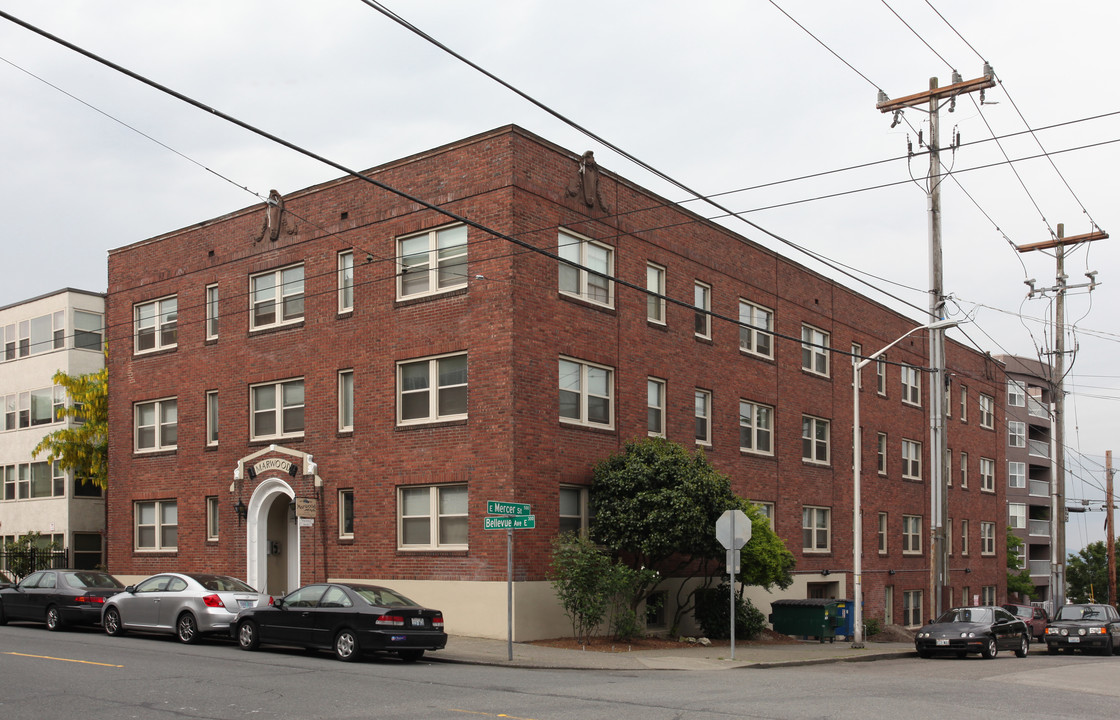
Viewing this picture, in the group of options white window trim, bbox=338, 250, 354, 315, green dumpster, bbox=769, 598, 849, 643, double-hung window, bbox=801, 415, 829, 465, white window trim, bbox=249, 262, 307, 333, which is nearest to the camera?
white window trim, bbox=338, 250, 354, 315

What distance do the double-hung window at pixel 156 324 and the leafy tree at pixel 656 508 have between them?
1382 cm

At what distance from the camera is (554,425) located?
24.9 m

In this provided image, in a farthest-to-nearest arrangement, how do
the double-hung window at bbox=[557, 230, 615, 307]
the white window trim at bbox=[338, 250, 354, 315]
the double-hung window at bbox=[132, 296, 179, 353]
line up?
the double-hung window at bbox=[132, 296, 179, 353] < the white window trim at bbox=[338, 250, 354, 315] < the double-hung window at bbox=[557, 230, 615, 307]

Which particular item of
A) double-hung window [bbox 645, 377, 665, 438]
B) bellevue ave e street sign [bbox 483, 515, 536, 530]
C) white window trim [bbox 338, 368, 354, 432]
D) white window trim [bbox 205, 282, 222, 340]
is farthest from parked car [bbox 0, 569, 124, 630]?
double-hung window [bbox 645, 377, 665, 438]

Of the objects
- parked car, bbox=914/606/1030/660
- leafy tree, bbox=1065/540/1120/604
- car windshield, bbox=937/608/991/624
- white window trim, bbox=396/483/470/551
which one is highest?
white window trim, bbox=396/483/470/551

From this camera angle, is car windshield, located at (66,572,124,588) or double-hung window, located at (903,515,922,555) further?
double-hung window, located at (903,515,922,555)

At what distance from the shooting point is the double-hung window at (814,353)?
3672cm

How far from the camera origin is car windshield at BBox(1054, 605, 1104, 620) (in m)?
32.0

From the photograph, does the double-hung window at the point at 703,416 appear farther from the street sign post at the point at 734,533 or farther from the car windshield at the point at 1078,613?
the car windshield at the point at 1078,613

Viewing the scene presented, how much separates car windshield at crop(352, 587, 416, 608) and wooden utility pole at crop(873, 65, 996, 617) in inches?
502

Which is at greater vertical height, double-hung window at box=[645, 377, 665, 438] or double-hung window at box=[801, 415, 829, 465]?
double-hung window at box=[645, 377, 665, 438]

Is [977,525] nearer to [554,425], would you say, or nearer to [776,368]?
[776,368]

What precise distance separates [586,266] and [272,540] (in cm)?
1102

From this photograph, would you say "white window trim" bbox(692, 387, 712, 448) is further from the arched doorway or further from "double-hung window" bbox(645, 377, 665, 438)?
the arched doorway
